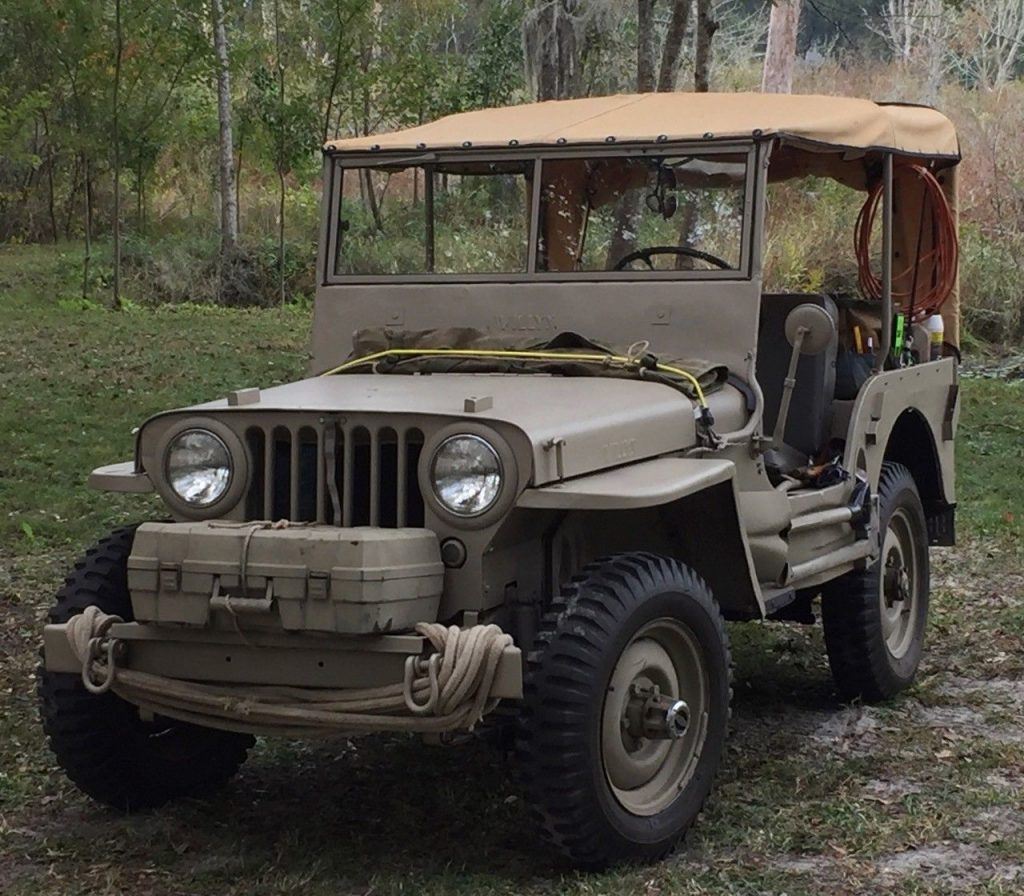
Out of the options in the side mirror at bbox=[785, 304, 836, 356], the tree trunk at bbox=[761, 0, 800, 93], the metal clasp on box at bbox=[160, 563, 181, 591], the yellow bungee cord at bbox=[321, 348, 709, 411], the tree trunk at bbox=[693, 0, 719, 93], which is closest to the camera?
the metal clasp on box at bbox=[160, 563, 181, 591]

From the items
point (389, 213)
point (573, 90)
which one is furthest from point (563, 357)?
point (573, 90)

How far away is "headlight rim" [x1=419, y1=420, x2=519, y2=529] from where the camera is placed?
4102 millimetres

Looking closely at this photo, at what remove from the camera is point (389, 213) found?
6004mm

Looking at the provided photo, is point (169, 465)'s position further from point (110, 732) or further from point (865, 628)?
point (865, 628)

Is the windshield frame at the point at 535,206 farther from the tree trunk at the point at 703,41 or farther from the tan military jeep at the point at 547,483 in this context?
the tree trunk at the point at 703,41

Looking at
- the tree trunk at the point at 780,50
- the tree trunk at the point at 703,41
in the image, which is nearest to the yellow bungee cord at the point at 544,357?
the tree trunk at the point at 703,41

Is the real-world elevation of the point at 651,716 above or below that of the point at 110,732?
above

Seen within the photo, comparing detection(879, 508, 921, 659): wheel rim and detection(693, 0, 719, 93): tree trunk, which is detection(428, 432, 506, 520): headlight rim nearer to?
detection(879, 508, 921, 659): wheel rim

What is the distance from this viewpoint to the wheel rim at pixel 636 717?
14.0 feet

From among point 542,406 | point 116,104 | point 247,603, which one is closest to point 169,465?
point 247,603

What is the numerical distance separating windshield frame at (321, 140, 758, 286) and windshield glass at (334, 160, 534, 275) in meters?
0.02

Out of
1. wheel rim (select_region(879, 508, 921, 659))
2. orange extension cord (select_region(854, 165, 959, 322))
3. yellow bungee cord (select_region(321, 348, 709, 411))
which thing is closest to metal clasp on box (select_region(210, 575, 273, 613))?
yellow bungee cord (select_region(321, 348, 709, 411))

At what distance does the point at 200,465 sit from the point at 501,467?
2.82 feet

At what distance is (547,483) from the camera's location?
416 cm
